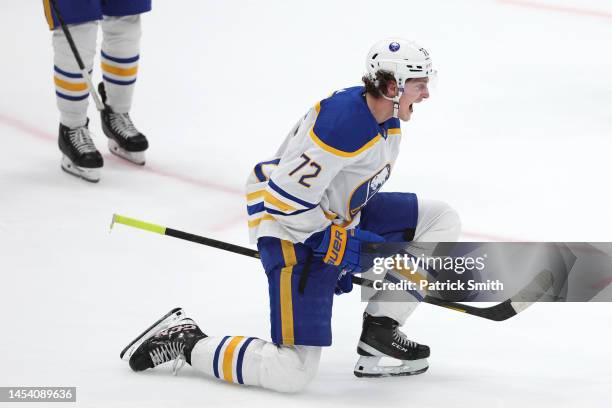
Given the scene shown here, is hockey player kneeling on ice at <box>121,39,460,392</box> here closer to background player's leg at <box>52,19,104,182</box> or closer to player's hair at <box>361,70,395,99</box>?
player's hair at <box>361,70,395,99</box>

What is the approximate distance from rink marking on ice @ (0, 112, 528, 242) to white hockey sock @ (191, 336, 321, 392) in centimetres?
132

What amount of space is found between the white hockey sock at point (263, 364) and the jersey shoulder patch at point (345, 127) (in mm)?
478

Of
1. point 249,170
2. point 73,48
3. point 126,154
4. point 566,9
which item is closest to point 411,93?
point 73,48

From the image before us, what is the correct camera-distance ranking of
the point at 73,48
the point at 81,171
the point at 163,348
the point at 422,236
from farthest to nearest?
the point at 81,171 → the point at 73,48 → the point at 422,236 → the point at 163,348

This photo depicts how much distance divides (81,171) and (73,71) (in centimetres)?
39

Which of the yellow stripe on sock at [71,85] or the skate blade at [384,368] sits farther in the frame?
the yellow stripe on sock at [71,85]

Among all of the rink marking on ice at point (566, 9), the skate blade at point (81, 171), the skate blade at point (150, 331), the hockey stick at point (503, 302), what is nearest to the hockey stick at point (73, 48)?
the skate blade at point (81, 171)

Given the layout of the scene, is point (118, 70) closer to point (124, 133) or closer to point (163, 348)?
point (124, 133)

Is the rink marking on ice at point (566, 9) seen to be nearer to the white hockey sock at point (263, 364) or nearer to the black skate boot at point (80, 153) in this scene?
the black skate boot at point (80, 153)

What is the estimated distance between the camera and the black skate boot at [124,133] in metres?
4.35

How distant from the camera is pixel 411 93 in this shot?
264 cm

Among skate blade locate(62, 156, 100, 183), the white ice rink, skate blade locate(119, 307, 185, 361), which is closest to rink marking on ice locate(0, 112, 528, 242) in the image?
the white ice rink

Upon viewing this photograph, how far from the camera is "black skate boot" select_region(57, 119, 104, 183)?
4.17 meters

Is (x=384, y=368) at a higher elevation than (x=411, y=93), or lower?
lower
